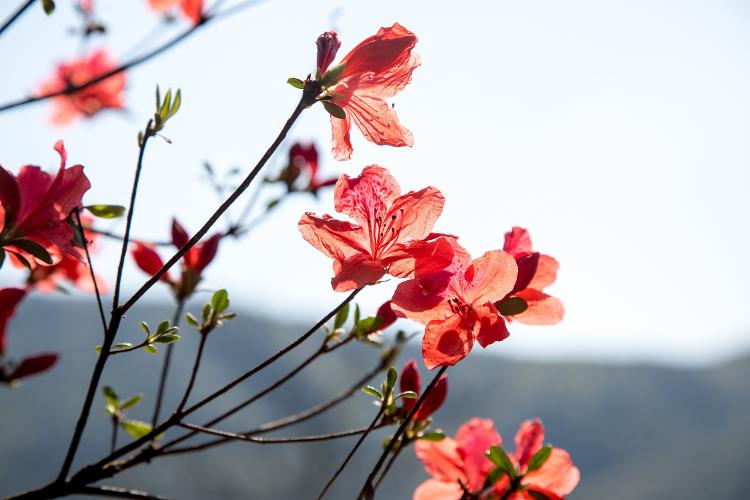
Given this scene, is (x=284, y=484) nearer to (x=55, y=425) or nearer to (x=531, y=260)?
(x=55, y=425)

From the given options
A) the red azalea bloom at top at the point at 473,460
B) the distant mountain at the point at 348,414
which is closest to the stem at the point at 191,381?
the red azalea bloom at top at the point at 473,460

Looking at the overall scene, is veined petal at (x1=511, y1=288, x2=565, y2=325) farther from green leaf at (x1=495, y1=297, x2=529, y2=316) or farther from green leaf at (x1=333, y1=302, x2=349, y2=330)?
green leaf at (x1=333, y1=302, x2=349, y2=330)

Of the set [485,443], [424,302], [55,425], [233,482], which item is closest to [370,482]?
[424,302]

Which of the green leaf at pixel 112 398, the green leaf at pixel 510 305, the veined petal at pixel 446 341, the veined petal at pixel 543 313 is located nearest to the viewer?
the veined petal at pixel 446 341

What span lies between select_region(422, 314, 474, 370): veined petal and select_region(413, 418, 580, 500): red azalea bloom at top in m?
0.44

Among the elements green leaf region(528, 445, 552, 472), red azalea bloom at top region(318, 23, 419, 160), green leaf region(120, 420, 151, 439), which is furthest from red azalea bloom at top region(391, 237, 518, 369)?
green leaf region(120, 420, 151, 439)

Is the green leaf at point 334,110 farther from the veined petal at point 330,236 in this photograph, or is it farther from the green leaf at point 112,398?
the green leaf at point 112,398

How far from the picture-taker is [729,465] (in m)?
28.6

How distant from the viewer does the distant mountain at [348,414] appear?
1151 inches

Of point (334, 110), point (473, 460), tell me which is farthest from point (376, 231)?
point (473, 460)

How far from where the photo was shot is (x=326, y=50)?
3.33ft

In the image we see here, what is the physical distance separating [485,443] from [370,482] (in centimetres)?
42

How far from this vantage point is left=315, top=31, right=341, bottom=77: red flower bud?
101 centimetres

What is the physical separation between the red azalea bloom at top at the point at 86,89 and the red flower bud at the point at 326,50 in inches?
74.1
